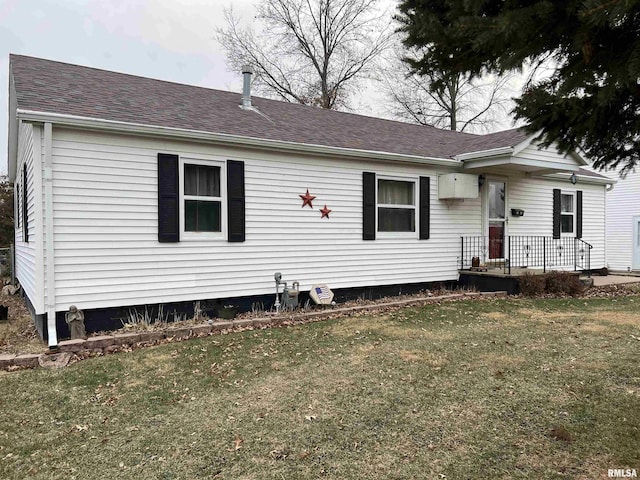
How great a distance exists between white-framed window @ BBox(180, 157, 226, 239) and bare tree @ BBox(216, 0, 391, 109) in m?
16.6

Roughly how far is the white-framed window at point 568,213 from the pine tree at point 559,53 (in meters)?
9.26

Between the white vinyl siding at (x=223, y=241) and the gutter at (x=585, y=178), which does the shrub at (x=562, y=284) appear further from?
the gutter at (x=585, y=178)

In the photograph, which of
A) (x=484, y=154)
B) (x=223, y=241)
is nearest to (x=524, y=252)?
(x=484, y=154)

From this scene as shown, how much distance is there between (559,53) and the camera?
99.3 inches

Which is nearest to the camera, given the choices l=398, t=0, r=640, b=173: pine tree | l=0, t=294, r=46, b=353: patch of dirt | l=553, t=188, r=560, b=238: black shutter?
l=398, t=0, r=640, b=173: pine tree

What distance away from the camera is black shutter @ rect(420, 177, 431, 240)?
8984 mm

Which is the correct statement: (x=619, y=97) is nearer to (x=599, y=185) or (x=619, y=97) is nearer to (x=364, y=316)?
(x=364, y=316)

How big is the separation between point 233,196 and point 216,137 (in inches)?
36.7

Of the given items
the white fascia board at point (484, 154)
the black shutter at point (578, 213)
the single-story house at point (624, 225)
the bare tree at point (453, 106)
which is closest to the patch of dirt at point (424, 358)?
the white fascia board at point (484, 154)

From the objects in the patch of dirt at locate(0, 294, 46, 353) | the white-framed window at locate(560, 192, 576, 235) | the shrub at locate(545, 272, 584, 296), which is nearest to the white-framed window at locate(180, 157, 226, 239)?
the patch of dirt at locate(0, 294, 46, 353)

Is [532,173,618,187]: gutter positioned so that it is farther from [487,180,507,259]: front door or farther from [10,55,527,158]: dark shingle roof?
[10,55,527,158]: dark shingle roof

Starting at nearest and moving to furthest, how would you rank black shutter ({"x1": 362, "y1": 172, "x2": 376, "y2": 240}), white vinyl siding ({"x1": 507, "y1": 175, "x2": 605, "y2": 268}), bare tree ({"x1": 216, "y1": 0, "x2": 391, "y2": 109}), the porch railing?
1. black shutter ({"x1": 362, "y1": 172, "x2": 376, "y2": 240})
2. the porch railing
3. white vinyl siding ({"x1": 507, "y1": 175, "x2": 605, "y2": 268})
4. bare tree ({"x1": 216, "y1": 0, "x2": 391, "y2": 109})

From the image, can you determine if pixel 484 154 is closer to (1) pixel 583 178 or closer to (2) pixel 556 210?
(2) pixel 556 210

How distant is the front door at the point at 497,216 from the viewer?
1020 cm
